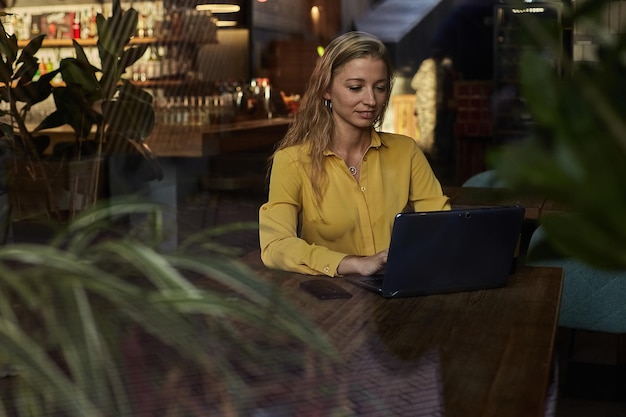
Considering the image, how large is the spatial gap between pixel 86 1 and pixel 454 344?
19.1 feet

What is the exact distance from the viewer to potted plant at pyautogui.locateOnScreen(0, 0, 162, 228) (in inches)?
152

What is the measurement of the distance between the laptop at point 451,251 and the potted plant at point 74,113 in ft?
6.38

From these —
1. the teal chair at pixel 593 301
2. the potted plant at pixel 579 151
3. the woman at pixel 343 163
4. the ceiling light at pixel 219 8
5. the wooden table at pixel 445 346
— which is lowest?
the teal chair at pixel 593 301

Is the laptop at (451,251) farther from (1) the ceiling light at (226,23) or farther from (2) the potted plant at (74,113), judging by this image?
(1) the ceiling light at (226,23)

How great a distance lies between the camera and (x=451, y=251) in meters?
1.98

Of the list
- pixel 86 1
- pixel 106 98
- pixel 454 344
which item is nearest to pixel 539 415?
pixel 454 344

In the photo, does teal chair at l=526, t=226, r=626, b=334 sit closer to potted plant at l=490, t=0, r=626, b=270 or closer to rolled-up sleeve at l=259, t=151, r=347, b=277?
rolled-up sleeve at l=259, t=151, r=347, b=277

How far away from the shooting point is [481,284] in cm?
209

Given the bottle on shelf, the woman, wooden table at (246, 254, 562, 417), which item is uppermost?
the bottle on shelf

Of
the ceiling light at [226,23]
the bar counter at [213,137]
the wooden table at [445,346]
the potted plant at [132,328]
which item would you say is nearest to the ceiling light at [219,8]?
the ceiling light at [226,23]

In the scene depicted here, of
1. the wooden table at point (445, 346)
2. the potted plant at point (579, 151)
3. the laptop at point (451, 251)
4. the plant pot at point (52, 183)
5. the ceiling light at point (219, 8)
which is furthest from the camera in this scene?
the ceiling light at point (219, 8)

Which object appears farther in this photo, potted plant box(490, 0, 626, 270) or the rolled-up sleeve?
the rolled-up sleeve

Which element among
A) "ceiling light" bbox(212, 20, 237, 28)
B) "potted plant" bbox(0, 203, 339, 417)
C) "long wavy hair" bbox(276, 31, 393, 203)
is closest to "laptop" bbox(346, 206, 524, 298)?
"long wavy hair" bbox(276, 31, 393, 203)

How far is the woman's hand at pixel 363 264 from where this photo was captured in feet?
7.04
